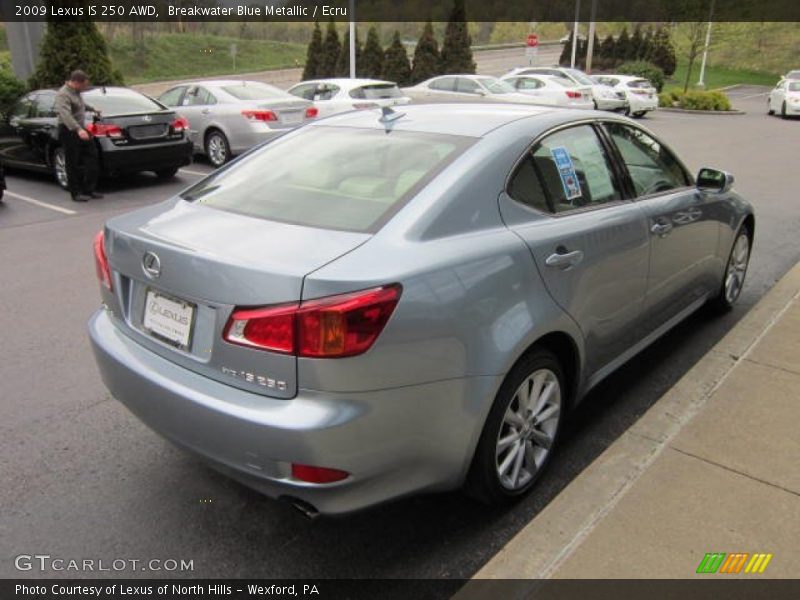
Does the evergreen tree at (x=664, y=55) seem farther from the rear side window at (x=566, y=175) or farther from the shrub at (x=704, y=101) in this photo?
the rear side window at (x=566, y=175)

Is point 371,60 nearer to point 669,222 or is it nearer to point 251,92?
point 251,92

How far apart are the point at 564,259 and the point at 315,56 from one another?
105 feet

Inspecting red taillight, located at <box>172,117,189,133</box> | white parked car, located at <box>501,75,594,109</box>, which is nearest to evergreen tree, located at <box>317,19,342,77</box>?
white parked car, located at <box>501,75,594,109</box>

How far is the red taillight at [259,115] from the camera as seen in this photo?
11289 mm

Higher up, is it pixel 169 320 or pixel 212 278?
pixel 212 278

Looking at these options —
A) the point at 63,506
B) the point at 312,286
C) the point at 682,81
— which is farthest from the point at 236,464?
the point at 682,81

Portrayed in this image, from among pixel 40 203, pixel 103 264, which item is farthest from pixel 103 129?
pixel 103 264

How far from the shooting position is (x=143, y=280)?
268cm

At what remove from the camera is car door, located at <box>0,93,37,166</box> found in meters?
10.6

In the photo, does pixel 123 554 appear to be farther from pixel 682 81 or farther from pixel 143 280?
pixel 682 81

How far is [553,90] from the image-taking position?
21.7 meters

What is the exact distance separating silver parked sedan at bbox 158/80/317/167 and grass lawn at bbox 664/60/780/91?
39.5 metres

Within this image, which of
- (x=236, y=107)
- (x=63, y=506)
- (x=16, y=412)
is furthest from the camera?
(x=236, y=107)

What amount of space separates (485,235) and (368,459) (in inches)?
37.3
